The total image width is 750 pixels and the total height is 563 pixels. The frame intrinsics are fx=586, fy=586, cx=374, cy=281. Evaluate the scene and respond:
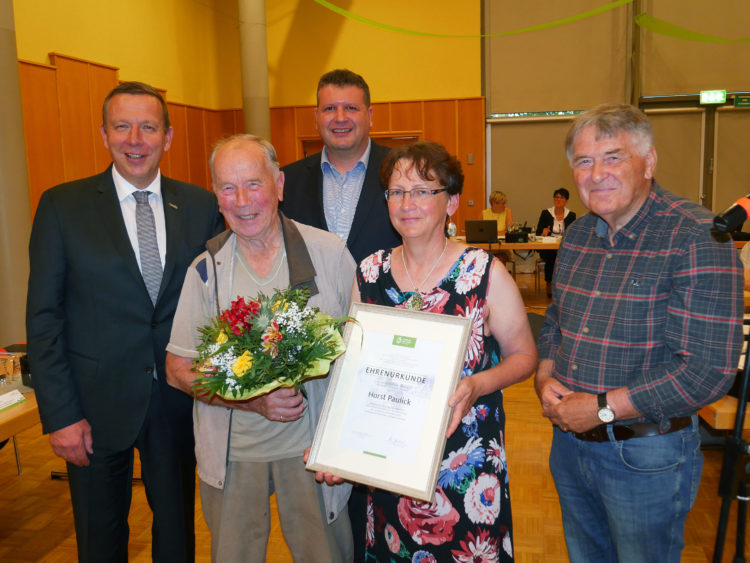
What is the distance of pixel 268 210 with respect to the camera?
2.13 m

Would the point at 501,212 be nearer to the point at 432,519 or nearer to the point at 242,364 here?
the point at 432,519

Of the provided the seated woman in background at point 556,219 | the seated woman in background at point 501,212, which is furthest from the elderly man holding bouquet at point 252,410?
the seated woman in background at point 501,212

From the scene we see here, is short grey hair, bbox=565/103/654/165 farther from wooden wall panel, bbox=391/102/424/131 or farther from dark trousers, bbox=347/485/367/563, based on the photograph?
wooden wall panel, bbox=391/102/424/131

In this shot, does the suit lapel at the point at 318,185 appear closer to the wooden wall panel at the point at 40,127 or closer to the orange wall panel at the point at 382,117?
the wooden wall panel at the point at 40,127

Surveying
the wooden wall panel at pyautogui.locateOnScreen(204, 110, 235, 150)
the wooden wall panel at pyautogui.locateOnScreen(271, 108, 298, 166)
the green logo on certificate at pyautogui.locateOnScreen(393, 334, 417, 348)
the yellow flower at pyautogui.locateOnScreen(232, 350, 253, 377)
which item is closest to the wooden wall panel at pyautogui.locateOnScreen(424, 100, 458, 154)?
the wooden wall panel at pyautogui.locateOnScreen(271, 108, 298, 166)

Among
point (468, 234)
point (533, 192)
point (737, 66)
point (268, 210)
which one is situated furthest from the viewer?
point (533, 192)

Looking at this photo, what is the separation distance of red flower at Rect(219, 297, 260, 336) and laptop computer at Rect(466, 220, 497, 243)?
8252mm

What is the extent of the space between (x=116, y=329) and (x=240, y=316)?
36.5 inches

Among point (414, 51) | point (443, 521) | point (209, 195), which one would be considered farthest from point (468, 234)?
point (443, 521)

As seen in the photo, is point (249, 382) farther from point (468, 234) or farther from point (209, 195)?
point (468, 234)

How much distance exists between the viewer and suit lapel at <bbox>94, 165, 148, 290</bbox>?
2383mm

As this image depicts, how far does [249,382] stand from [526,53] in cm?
1326

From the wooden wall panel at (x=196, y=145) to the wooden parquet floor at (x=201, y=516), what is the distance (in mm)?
9352

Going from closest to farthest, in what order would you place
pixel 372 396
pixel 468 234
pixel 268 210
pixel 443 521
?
pixel 372 396, pixel 443 521, pixel 268 210, pixel 468 234
